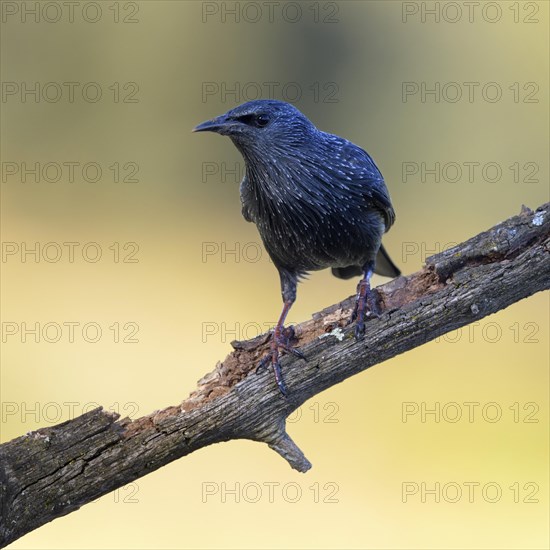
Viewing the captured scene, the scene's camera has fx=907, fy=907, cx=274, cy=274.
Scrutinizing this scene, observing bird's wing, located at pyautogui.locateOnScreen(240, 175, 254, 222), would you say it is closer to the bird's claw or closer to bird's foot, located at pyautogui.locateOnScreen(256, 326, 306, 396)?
bird's foot, located at pyautogui.locateOnScreen(256, 326, 306, 396)

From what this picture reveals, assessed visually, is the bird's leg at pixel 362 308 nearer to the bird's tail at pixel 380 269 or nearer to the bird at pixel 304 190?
the bird at pixel 304 190

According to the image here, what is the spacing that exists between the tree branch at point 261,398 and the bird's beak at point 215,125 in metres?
1.17

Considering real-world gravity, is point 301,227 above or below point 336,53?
below

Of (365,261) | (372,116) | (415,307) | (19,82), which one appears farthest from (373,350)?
(19,82)

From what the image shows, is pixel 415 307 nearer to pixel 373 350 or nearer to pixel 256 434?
pixel 373 350

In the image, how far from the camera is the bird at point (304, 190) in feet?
16.1

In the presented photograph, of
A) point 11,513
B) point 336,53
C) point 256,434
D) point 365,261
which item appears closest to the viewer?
point 11,513

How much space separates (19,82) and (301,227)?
308 inches

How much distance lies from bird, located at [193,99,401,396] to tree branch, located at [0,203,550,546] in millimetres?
371

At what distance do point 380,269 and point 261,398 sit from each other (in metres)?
1.95

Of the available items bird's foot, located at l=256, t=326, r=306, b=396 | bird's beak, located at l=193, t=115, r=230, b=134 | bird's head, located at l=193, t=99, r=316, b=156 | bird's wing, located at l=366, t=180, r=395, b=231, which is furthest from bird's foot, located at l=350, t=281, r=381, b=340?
bird's beak, located at l=193, t=115, r=230, b=134

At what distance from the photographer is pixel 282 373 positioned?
14.4 feet

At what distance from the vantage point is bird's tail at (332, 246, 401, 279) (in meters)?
5.88

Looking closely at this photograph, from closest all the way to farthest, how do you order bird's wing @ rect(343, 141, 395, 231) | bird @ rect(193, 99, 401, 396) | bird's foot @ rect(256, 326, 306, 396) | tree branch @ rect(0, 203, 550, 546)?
1. tree branch @ rect(0, 203, 550, 546)
2. bird's foot @ rect(256, 326, 306, 396)
3. bird @ rect(193, 99, 401, 396)
4. bird's wing @ rect(343, 141, 395, 231)
